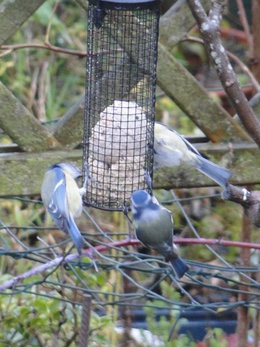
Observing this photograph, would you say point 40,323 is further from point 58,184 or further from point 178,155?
point 178,155

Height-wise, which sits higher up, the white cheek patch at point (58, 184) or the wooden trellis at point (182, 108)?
→ the wooden trellis at point (182, 108)

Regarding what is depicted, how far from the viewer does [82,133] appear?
8.00 feet

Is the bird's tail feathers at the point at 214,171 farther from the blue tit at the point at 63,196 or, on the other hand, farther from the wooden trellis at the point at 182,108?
the blue tit at the point at 63,196

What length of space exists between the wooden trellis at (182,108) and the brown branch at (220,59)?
608 mm

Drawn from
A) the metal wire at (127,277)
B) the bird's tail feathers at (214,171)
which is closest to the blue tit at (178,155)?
the bird's tail feathers at (214,171)

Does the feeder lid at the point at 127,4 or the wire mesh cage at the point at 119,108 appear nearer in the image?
the feeder lid at the point at 127,4

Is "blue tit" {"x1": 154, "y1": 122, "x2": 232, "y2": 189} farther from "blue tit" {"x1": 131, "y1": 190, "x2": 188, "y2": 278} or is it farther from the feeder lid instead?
the feeder lid

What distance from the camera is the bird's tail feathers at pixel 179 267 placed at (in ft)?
6.90

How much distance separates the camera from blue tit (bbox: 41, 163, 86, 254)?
91.4 inches

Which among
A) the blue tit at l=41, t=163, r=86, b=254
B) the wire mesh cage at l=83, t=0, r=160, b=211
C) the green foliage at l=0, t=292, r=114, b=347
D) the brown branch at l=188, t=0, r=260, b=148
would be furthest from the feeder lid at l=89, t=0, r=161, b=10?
the green foliage at l=0, t=292, r=114, b=347

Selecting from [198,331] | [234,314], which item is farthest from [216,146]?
[234,314]

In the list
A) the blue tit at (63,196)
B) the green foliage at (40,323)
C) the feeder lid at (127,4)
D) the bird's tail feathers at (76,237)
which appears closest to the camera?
the feeder lid at (127,4)

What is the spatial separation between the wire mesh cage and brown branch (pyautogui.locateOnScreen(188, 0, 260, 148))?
0.58 metres

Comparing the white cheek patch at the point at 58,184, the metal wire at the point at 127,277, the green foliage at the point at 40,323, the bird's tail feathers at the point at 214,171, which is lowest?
the green foliage at the point at 40,323
